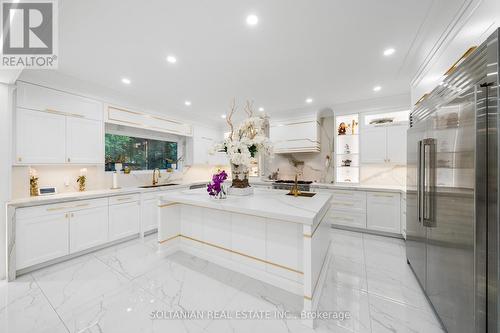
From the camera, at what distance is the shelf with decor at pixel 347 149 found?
13.7ft

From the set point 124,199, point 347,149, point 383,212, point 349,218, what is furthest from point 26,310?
point 347,149

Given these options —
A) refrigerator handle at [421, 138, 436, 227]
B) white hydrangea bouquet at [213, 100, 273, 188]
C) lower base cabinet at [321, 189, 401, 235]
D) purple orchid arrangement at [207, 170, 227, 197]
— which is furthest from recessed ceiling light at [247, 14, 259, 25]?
lower base cabinet at [321, 189, 401, 235]

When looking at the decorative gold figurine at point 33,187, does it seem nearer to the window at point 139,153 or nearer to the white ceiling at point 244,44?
the window at point 139,153

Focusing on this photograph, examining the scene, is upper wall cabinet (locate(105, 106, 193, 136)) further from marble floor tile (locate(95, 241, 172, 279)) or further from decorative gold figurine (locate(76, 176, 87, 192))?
marble floor tile (locate(95, 241, 172, 279))

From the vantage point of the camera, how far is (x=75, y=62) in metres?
2.32

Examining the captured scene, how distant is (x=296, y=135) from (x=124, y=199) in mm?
3741

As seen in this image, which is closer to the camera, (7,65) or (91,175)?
(7,65)

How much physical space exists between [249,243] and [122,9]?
2.43 meters

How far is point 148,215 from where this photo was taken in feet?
11.3

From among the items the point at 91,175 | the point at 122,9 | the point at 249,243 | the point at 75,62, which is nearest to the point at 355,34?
the point at 122,9

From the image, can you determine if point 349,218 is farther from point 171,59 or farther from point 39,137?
point 39,137

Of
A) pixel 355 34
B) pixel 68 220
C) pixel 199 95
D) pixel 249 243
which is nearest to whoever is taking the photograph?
pixel 355 34

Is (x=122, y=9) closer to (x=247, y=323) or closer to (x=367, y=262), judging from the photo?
(x=247, y=323)

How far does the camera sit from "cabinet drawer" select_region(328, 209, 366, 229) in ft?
11.6
